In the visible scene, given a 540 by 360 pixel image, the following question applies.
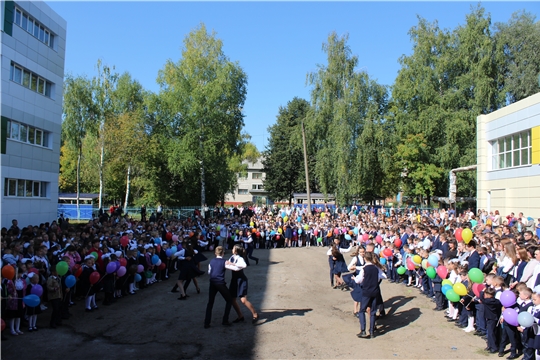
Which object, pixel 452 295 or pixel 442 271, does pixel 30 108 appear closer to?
pixel 442 271

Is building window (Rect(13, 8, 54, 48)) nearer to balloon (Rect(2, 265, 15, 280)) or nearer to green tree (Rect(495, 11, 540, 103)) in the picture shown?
balloon (Rect(2, 265, 15, 280))

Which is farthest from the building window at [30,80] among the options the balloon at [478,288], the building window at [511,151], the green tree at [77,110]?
the building window at [511,151]

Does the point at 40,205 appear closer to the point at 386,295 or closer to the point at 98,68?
the point at 386,295

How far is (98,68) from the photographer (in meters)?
39.8

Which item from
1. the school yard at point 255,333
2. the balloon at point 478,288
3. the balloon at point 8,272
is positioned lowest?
the school yard at point 255,333

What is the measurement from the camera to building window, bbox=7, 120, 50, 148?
63.9ft

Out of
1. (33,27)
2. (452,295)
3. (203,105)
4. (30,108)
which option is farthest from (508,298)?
(203,105)

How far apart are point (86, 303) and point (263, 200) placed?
52551mm

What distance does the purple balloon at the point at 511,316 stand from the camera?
7047mm

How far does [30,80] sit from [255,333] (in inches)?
710

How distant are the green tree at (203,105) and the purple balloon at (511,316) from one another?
2908 cm

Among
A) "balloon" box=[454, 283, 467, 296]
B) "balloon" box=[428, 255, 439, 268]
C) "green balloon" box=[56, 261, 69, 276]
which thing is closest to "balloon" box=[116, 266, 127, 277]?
"green balloon" box=[56, 261, 69, 276]

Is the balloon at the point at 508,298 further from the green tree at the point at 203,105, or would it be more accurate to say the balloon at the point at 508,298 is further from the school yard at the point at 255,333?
the green tree at the point at 203,105

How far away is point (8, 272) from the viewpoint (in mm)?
8461
